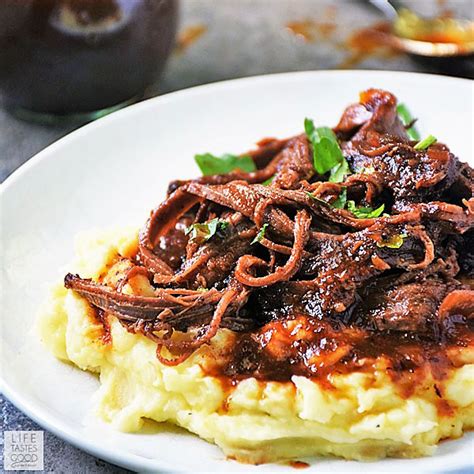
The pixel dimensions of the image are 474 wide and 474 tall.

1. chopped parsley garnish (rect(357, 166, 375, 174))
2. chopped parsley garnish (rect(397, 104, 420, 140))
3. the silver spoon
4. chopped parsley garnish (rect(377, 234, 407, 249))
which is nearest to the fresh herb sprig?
chopped parsley garnish (rect(357, 166, 375, 174))

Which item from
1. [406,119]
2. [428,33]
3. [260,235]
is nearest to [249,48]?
[428,33]

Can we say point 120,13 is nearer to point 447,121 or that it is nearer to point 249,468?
point 447,121

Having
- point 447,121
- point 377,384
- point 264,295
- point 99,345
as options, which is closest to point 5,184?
point 99,345

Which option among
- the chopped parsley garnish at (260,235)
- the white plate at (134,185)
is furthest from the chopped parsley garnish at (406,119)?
the chopped parsley garnish at (260,235)

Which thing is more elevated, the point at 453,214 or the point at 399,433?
the point at 453,214

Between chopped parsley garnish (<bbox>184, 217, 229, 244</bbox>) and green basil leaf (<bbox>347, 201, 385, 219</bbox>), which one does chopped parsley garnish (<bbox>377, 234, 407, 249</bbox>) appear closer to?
green basil leaf (<bbox>347, 201, 385, 219</bbox>)

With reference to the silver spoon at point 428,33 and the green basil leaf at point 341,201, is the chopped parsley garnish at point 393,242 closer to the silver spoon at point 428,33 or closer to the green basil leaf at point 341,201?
the green basil leaf at point 341,201
